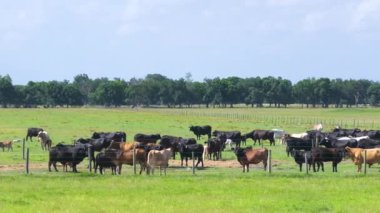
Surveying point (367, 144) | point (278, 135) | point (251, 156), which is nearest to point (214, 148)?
point (251, 156)

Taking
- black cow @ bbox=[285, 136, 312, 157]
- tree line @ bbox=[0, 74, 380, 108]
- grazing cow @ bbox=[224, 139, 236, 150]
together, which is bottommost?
grazing cow @ bbox=[224, 139, 236, 150]

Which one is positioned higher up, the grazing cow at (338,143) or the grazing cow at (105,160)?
the grazing cow at (338,143)

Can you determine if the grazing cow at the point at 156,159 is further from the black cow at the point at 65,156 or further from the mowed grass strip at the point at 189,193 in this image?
the black cow at the point at 65,156

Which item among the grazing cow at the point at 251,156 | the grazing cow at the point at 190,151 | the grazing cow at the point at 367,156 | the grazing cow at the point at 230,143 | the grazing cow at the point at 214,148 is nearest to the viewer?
the grazing cow at the point at 367,156

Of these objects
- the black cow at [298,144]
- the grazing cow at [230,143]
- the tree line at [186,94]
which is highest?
the tree line at [186,94]

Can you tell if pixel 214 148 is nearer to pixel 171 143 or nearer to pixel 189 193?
pixel 171 143

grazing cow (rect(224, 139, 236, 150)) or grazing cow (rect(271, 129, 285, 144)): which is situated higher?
grazing cow (rect(271, 129, 285, 144))

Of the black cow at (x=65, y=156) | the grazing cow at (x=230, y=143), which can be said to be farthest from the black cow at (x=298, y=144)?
the black cow at (x=65, y=156)

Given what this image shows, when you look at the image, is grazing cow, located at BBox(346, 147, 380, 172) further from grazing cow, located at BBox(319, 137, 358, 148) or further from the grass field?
grazing cow, located at BBox(319, 137, 358, 148)

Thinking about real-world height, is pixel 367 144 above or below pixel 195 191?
above

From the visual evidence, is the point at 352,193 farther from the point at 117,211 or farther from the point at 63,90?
the point at 63,90

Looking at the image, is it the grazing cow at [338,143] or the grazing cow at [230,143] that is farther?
the grazing cow at [230,143]

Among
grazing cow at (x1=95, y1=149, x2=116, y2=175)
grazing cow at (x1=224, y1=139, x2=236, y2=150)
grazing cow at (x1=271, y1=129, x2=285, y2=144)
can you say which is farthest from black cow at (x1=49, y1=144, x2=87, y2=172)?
grazing cow at (x1=271, y1=129, x2=285, y2=144)

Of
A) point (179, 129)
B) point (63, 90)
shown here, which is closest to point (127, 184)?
point (179, 129)
